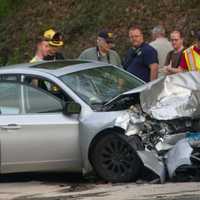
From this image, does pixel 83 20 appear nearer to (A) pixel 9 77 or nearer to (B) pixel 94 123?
(A) pixel 9 77

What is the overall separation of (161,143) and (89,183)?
1.24 m

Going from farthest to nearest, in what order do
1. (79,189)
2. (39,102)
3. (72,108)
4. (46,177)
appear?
(46,177) → (39,102) → (72,108) → (79,189)

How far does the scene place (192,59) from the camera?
38.5 feet

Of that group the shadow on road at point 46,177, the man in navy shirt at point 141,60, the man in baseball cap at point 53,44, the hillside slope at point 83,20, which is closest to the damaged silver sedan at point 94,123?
the shadow on road at point 46,177

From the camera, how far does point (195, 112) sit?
388 inches

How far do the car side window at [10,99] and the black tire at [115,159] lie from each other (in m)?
1.24

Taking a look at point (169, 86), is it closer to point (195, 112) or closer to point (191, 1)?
point (195, 112)

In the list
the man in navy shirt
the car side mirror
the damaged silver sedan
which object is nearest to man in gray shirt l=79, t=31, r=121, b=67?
the man in navy shirt

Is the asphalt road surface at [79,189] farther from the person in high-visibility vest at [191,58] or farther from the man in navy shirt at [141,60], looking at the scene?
the person in high-visibility vest at [191,58]

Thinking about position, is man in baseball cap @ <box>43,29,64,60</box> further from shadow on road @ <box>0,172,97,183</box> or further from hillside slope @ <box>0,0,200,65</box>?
hillside slope @ <box>0,0,200,65</box>

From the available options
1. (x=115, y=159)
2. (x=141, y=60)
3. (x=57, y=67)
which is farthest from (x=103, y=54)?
(x=115, y=159)

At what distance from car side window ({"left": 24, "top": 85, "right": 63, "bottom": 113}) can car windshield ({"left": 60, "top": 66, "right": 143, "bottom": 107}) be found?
A: 285 mm

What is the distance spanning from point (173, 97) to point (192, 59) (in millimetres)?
1790

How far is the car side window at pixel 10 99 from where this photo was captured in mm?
10680
